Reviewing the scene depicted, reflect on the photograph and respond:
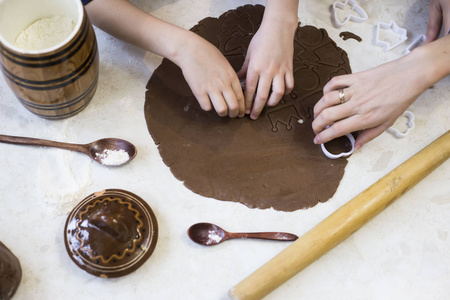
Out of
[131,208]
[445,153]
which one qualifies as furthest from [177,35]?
[445,153]

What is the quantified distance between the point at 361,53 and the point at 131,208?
2.08 feet

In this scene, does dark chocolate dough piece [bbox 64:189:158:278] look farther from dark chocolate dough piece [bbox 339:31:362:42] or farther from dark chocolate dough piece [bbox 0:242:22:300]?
dark chocolate dough piece [bbox 339:31:362:42]

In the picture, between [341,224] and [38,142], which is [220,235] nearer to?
[341,224]

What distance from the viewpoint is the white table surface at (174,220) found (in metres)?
0.78

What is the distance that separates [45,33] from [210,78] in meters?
0.31

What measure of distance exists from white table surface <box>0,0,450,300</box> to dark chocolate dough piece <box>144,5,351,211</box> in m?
0.02

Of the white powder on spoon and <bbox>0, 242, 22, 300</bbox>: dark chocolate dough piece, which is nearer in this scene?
<bbox>0, 242, 22, 300</bbox>: dark chocolate dough piece

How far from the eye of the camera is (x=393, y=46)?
1.02 metres

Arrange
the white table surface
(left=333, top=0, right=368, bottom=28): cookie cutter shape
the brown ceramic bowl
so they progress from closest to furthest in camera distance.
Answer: the brown ceramic bowl, the white table surface, (left=333, top=0, right=368, bottom=28): cookie cutter shape

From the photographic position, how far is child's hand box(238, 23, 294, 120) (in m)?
0.84

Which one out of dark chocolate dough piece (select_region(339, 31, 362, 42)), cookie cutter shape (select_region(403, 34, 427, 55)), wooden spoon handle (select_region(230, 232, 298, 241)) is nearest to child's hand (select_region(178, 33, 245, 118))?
wooden spoon handle (select_region(230, 232, 298, 241))

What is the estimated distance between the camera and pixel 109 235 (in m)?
0.73

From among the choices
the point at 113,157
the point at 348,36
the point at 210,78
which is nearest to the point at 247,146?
the point at 210,78

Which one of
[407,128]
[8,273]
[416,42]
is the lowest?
[8,273]
